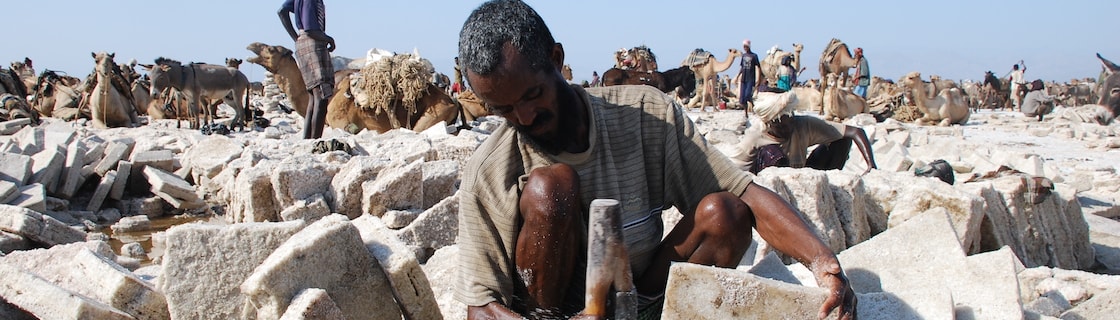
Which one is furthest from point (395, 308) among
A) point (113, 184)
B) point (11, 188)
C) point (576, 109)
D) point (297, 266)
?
point (113, 184)

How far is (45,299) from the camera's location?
8.08 feet

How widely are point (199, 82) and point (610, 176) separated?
11587mm

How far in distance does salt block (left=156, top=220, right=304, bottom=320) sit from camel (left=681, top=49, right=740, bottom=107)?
54.6 ft

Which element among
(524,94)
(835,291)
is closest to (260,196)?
(524,94)

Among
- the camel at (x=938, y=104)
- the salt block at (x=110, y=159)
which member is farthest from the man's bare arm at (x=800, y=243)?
the camel at (x=938, y=104)

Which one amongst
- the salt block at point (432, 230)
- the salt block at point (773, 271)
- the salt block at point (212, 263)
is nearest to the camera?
the salt block at point (773, 271)

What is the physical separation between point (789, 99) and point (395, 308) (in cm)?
368

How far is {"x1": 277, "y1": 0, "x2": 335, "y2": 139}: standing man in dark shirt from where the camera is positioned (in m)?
7.59

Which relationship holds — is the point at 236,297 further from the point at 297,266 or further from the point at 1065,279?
the point at 1065,279

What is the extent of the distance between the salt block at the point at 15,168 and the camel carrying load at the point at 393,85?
424cm

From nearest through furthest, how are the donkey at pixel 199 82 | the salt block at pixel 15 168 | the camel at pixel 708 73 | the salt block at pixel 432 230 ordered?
the salt block at pixel 432 230 → the salt block at pixel 15 168 → the donkey at pixel 199 82 → the camel at pixel 708 73

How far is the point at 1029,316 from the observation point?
225 cm

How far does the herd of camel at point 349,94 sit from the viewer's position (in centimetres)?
1022

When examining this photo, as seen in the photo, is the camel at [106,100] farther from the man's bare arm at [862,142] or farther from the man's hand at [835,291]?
the man's hand at [835,291]
